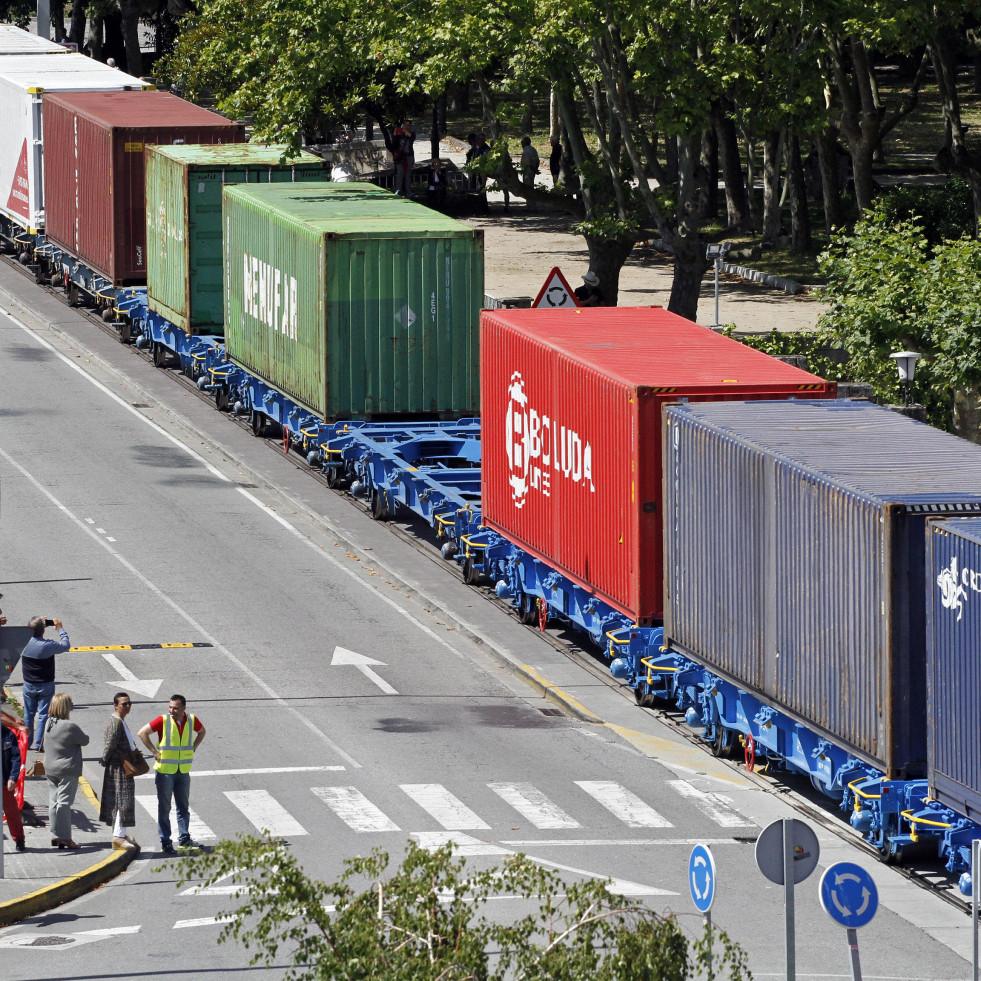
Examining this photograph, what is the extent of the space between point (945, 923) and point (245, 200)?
853 inches

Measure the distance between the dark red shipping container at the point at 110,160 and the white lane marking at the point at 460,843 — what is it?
25.6 meters

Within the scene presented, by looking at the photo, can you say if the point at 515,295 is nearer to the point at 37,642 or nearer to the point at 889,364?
the point at 889,364

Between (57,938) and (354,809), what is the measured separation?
12.8 ft

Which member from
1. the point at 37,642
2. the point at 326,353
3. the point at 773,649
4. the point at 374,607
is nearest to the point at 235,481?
the point at 326,353

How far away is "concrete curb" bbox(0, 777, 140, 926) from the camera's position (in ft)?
55.0

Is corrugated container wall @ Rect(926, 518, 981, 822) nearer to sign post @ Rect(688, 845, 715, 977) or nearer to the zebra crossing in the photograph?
the zebra crossing

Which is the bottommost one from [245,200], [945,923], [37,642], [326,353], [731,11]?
[945,923]

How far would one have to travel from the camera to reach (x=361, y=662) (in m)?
25.0

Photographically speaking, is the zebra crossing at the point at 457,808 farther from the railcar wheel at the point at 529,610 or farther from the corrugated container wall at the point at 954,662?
the railcar wheel at the point at 529,610

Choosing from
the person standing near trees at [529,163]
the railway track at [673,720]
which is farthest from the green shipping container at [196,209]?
the person standing near trees at [529,163]

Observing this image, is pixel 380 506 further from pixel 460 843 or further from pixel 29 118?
pixel 29 118

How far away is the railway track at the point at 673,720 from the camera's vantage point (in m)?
18.3

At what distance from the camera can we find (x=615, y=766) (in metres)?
21.4

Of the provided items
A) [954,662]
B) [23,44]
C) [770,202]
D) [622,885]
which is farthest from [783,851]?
[23,44]
